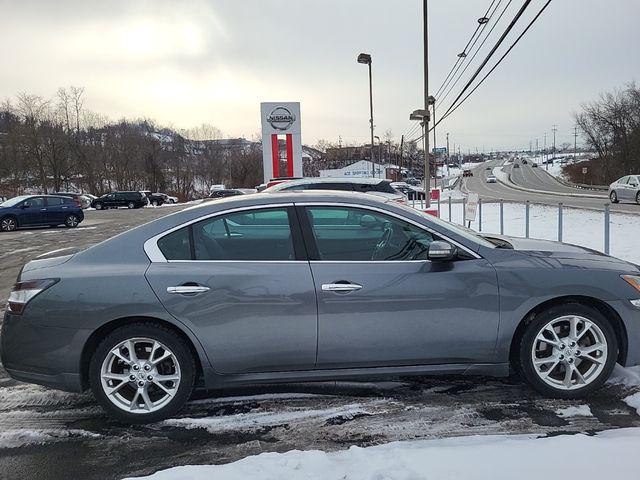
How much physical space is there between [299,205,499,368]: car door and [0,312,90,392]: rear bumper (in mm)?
1692

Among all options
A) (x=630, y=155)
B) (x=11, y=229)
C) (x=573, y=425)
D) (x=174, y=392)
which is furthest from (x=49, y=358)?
(x=630, y=155)

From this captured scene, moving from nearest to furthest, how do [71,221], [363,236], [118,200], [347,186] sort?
[363,236] → [347,186] → [71,221] → [118,200]

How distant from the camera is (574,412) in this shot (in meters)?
3.46

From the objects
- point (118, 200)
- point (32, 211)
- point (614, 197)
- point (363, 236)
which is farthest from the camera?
point (118, 200)

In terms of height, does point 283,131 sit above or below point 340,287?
above

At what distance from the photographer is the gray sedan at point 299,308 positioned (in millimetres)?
3384

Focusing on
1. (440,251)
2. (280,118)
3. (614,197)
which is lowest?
(614,197)

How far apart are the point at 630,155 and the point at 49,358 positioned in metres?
67.2

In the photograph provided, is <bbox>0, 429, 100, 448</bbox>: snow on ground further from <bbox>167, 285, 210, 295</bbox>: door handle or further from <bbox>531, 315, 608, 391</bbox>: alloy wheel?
<bbox>531, 315, 608, 391</bbox>: alloy wheel

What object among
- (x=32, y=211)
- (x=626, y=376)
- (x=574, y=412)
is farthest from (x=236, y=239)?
(x=32, y=211)

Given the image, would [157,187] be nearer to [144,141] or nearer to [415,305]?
[144,141]

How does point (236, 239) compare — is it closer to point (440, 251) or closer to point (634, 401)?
point (440, 251)

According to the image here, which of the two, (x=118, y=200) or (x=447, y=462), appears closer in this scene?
(x=447, y=462)

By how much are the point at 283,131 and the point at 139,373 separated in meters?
21.7
